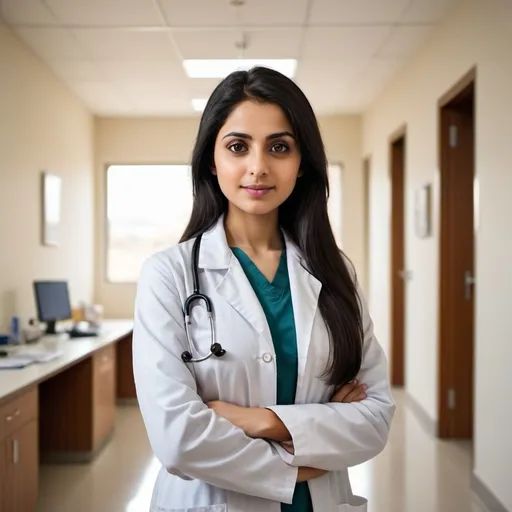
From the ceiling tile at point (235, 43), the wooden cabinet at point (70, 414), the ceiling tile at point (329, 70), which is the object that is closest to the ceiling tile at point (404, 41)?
the ceiling tile at point (329, 70)

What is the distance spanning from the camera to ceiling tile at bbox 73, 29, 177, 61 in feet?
15.3

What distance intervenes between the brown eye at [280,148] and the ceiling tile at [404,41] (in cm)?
368

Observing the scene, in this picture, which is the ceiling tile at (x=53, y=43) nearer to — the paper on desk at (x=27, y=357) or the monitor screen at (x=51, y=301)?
the monitor screen at (x=51, y=301)

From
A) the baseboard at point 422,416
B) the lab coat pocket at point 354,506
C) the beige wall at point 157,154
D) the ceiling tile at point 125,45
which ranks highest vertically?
the ceiling tile at point 125,45

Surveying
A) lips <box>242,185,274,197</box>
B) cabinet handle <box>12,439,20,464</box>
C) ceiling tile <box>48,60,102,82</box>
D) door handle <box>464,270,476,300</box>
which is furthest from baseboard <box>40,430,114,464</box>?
lips <box>242,185,274,197</box>

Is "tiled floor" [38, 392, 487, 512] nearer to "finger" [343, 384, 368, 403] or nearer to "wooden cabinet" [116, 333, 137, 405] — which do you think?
"wooden cabinet" [116, 333, 137, 405]

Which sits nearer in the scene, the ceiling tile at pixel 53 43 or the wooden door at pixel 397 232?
the ceiling tile at pixel 53 43

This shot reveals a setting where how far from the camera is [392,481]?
3.74 m

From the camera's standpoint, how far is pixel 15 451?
9.18 ft

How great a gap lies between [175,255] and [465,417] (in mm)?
3761

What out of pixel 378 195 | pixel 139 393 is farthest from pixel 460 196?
pixel 139 393

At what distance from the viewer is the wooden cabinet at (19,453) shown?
2668 millimetres

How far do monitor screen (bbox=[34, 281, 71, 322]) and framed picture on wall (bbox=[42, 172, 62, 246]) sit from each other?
0.42 metres

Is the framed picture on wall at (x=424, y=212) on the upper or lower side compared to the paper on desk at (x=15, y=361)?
upper
